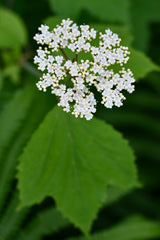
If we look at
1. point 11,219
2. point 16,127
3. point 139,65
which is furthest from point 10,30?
point 11,219

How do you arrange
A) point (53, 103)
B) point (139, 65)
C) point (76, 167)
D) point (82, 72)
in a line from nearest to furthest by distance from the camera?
point (82, 72)
point (139, 65)
point (76, 167)
point (53, 103)

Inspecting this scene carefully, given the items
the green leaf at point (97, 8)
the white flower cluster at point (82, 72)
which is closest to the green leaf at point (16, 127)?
the green leaf at point (97, 8)

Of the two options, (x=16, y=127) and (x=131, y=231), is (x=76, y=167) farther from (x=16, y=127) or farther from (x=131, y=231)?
(x=131, y=231)

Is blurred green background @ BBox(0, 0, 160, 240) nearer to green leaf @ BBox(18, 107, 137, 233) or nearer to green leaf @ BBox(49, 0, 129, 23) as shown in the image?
green leaf @ BBox(49, 0, 129, 23)

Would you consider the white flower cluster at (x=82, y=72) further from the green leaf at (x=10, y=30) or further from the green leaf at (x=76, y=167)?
the green leaf at (x=10, y=30)

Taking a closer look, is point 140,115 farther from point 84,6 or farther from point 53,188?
point 53,188

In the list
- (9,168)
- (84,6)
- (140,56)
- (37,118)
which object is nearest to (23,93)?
(37,118)

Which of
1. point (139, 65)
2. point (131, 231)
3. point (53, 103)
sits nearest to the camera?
point (139, 65)
